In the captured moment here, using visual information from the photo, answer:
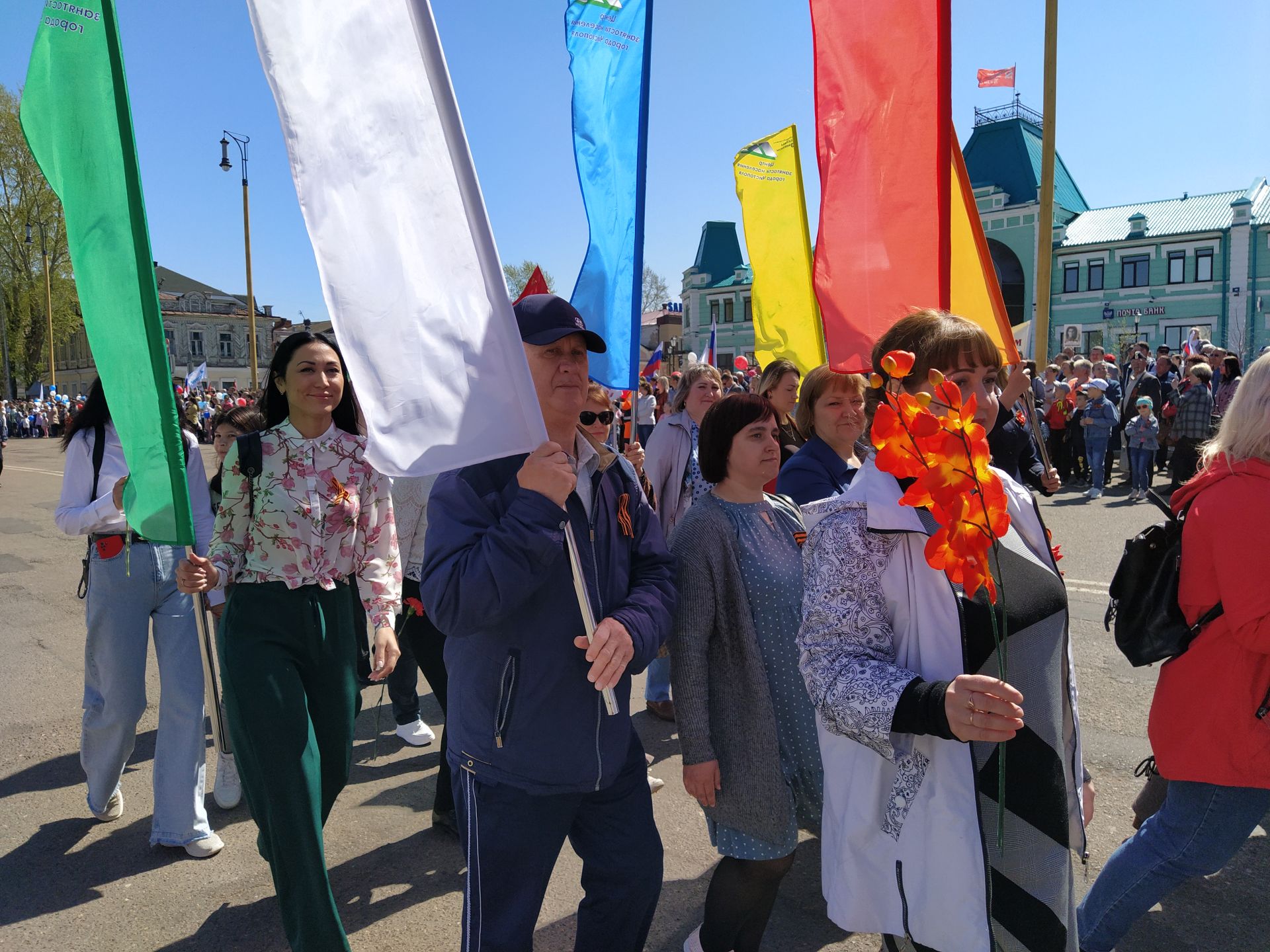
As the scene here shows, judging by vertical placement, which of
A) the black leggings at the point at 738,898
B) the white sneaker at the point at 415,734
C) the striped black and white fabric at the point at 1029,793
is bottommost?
the white sneaker at the point at 415,734

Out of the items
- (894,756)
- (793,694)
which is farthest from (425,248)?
(793,694)

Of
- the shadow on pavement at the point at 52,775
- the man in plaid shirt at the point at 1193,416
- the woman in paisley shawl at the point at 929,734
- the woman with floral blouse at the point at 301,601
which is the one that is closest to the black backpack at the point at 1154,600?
the woman in paisley shawl at the point at 929,734

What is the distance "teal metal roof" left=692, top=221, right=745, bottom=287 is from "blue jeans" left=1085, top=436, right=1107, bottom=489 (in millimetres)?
52951

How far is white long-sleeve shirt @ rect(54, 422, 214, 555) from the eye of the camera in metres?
3.71

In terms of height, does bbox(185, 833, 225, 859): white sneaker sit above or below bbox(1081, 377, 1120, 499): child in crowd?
below

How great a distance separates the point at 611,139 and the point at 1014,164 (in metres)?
50.7

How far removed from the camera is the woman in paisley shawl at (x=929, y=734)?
1.68m

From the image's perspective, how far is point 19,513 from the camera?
13945 millimetres

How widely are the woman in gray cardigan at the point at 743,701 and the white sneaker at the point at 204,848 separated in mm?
2079

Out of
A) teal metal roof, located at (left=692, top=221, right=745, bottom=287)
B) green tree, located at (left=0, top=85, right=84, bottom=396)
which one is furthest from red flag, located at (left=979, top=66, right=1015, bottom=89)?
teal metal roof, located at (left=692, top=221, right=745, bottom=287)

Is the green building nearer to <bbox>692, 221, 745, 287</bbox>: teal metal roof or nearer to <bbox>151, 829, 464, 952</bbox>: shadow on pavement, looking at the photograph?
<bbox>692, 221, 745, 287</bbox>: teal metal roof

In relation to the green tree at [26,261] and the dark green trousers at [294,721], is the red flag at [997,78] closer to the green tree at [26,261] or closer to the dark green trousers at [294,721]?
the dark green trousers at [294,721]

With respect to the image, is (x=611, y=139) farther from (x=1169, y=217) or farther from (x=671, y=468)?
(x=1169, y=217)

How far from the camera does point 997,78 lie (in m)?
18.6
